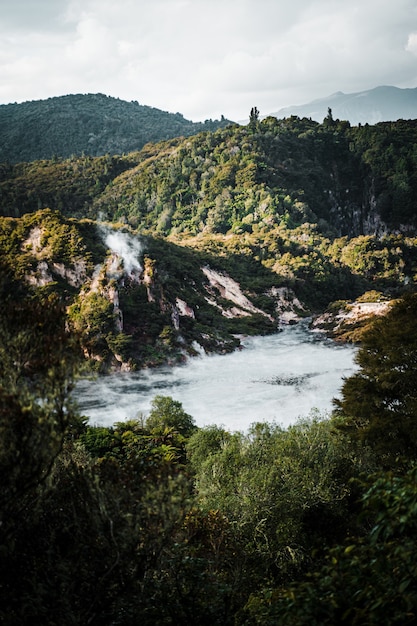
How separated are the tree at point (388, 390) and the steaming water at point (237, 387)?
52.0ft

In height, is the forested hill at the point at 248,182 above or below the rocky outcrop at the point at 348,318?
above

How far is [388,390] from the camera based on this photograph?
21.8 m

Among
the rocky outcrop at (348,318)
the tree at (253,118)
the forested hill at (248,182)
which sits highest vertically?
the tree at (253,118)

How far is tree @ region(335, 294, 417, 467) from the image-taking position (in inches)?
807

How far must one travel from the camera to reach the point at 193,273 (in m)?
81.7

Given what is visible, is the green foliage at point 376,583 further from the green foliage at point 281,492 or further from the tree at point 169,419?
the tree at point 169,419

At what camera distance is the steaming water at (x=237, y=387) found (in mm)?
41375

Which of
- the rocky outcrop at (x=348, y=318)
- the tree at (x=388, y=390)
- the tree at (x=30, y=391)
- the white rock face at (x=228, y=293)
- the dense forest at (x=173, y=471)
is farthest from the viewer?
the white rock face at (x=228, y=293)

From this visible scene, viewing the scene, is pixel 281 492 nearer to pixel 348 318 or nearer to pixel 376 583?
pixel 376 583

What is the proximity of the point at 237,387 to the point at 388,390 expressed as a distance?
92.2ft

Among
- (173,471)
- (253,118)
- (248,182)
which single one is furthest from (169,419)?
(253,118)

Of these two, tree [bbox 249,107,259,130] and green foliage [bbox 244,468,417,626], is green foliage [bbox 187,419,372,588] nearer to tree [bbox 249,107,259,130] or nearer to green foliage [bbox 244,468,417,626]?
green foliage [bbox 244,468,417,626]

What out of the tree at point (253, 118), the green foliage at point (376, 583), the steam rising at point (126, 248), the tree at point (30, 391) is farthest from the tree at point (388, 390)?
the tree at point (253, 118)

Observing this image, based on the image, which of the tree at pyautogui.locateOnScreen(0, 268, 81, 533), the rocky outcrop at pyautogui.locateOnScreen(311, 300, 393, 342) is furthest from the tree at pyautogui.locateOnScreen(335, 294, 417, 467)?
the rocky outcrop at pyautogui.locateOnScreen(311, 300, 393, 342)
